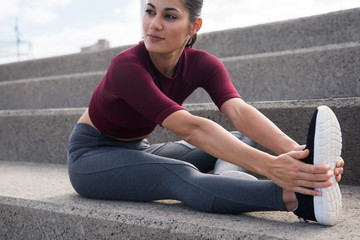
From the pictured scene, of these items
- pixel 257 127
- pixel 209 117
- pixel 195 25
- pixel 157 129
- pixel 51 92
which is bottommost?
pixel 51 92

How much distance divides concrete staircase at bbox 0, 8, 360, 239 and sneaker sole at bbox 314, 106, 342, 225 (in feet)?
0.13

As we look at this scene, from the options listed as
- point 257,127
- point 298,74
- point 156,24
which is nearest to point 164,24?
point 156,24

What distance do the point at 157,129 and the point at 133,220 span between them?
87cm

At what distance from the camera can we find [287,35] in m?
2.35

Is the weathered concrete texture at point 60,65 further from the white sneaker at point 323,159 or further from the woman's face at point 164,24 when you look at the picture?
the white sneaker at point 323,159

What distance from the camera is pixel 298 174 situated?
40.0 inches

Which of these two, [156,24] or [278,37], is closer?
[156,24]

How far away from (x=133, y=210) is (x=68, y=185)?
550 millimetres

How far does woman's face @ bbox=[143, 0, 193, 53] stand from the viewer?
131cm

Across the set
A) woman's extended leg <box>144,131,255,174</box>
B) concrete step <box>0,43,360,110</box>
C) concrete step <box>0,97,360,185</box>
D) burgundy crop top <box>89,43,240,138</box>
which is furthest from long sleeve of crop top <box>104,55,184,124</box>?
concrete step <box>0,43,360,110</box>

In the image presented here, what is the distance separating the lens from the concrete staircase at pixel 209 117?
42.8 inches

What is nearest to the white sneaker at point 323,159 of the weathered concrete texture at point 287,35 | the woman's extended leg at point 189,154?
the woman's extended leg at point 189,154

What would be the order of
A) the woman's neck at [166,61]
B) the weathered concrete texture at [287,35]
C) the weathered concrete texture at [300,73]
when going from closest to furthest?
the woman's neck at [166,61] < the weathered concrete texture at [300,73] < the weathered concrete texture at [287,35]

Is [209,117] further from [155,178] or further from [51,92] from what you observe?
[51,92]
